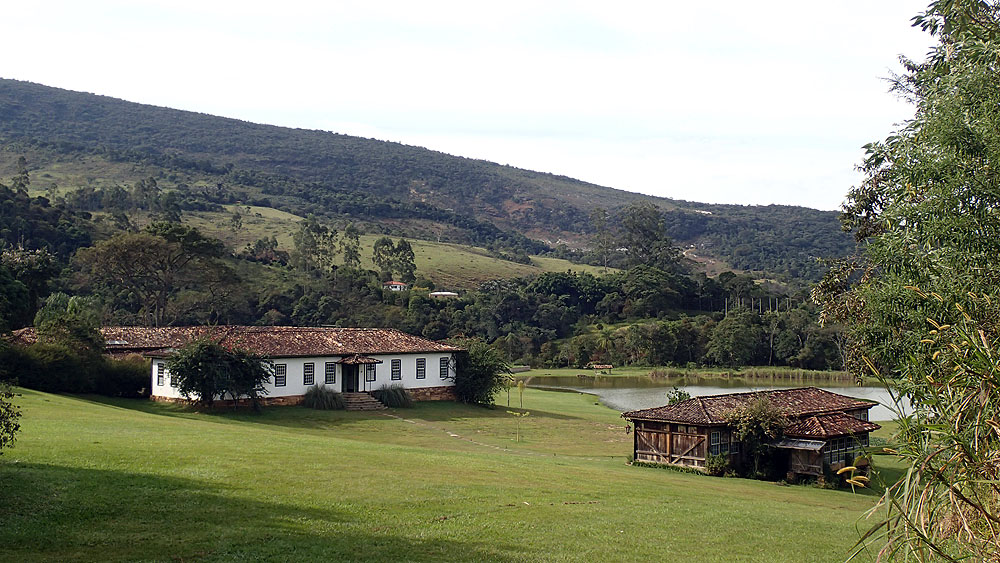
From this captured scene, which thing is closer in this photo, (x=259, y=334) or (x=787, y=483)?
(x=787, y=483)

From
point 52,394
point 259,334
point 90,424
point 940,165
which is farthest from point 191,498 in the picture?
point 259,334

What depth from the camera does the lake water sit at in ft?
184

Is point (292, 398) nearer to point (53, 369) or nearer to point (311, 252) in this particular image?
point (53, 369)

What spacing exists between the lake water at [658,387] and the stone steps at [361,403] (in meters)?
16.1

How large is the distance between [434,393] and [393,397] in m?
4.28

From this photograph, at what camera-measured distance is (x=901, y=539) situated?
434cm

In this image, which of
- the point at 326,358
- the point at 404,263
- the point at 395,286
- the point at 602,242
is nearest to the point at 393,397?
the point at 326,358

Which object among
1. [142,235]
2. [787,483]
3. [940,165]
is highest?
[142,235]

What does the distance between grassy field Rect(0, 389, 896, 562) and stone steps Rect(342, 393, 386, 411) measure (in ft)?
49.0

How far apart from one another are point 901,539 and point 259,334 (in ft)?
139

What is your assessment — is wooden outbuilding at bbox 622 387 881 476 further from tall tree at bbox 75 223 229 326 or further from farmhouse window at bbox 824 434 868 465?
tall tree at bbox 75 223 229 326

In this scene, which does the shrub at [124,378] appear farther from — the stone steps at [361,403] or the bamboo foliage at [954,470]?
the bamboo foliage at [954,470]

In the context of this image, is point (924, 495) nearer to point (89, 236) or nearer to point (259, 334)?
point (259, 334)

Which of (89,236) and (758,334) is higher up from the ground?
(89,236)
